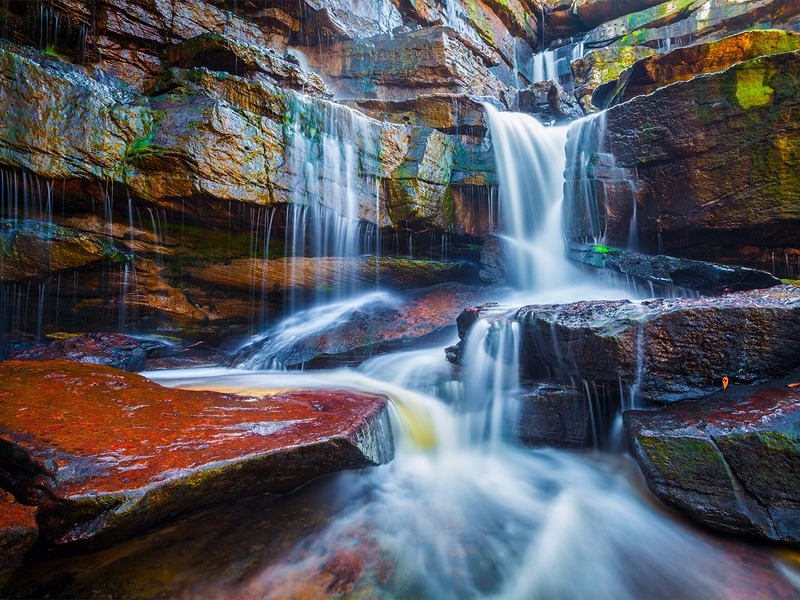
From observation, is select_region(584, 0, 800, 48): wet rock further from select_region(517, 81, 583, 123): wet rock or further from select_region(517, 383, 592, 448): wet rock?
select_region(517, 383, 592, 448): wet rock

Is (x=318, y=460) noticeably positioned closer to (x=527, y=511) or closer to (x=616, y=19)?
(x=527, y=511)

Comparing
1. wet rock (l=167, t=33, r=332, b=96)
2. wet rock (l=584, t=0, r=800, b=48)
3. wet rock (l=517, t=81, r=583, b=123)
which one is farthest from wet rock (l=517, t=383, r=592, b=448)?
wet rock (l=584, t=0, r=800, b=48)

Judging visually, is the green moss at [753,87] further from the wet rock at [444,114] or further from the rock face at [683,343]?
the wet rock at [444,114]

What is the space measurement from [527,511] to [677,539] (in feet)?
3.50

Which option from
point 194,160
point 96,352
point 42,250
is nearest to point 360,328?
point 194,160

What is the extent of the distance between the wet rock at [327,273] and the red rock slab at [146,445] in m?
4.60

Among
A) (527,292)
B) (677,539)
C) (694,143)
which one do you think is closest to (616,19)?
(694,143)

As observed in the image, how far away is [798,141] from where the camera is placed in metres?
6.05

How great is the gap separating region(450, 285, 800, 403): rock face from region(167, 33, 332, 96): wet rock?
29.5ft

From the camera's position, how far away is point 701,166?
22.1ft

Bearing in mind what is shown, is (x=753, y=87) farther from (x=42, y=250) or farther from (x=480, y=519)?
(x=42, y=250)

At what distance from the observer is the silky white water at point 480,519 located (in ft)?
7.94

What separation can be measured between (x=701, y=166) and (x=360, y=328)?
22.4ft

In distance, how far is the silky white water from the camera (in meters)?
2.42
